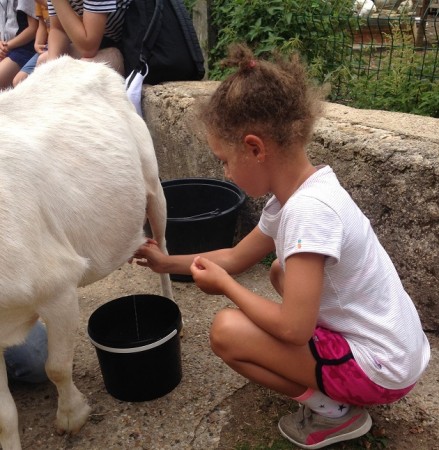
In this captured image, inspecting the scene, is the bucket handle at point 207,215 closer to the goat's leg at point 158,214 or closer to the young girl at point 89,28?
the goat's leg at point 158,214

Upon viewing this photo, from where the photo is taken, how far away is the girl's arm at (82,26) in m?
3.96

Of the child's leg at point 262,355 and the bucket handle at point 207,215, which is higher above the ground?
the child's leg at point 262,355

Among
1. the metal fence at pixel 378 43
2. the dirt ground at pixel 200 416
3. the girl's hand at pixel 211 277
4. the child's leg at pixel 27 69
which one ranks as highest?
the metal fence at pixel 378 43

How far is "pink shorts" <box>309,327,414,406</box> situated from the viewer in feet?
6.61

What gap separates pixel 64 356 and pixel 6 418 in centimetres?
28

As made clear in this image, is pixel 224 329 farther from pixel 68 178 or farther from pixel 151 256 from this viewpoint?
pixel 68 178

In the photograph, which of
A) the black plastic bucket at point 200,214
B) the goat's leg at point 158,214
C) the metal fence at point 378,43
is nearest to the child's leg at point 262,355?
the goat's leg at point 158,214


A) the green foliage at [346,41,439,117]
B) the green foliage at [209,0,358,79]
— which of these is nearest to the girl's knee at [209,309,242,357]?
the green foliage at [346,41,439,117]

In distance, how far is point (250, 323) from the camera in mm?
2104

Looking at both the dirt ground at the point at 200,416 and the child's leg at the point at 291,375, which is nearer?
the child's leg at the point at 291,375

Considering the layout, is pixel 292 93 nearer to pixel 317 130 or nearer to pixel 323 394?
pixel 323 394

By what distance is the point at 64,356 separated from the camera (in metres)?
2.20

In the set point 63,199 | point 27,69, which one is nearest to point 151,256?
point 63,199

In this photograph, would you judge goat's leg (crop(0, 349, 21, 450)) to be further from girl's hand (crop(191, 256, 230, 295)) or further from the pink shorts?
the pink shorts
